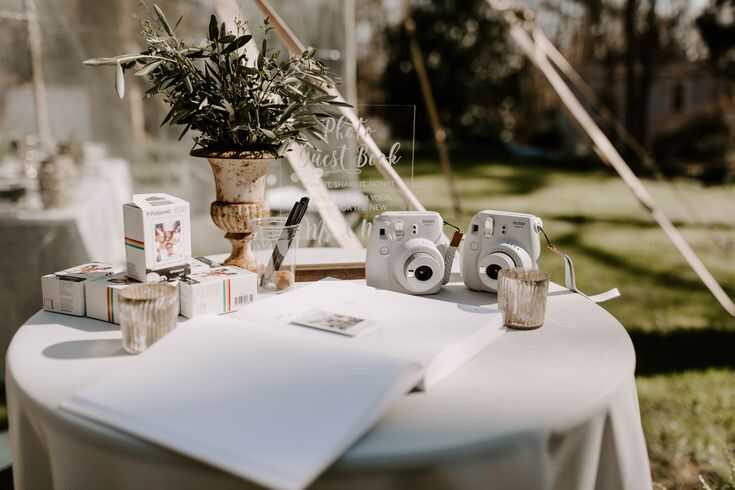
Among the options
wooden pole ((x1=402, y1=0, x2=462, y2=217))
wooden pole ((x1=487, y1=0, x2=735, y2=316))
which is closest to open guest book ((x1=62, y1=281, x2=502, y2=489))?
wooden pole ((x1=487, y1=0, x2=735, y2=316))

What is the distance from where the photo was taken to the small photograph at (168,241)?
0.96 metres

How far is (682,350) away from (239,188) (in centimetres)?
219

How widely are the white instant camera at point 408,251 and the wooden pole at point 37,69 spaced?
6.40 ft

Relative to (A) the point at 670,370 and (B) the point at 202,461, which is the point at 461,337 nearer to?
(B) the point at 202,461

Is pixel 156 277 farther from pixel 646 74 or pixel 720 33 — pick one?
pixel 646 74

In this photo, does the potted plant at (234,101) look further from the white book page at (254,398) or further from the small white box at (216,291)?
the white book page at (254,398)

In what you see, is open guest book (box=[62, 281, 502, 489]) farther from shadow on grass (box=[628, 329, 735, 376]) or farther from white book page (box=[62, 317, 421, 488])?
shadow on grass (box=[628, 329, 735, 376])

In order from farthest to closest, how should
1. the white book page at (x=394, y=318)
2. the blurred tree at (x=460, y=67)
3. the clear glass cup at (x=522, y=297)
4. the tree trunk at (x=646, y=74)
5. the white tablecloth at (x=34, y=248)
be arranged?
the blurred tree at (x=460, y=67) < the tree trunk at (x=646, y=74) < the white tablecloth at (x=34, y=248) < the clear glass cup at (x=522, y=297) < the white book page at (x=394, y=318)

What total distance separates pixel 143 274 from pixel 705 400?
6.37ft

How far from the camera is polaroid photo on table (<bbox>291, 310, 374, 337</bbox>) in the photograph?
834mm

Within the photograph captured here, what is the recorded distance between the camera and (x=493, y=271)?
1.07 m

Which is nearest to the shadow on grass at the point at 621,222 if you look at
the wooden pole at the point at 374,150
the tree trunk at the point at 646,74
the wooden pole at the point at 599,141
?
the wooden pole at the point at 599,141

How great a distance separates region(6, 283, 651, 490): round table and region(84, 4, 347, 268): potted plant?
0.28 meters

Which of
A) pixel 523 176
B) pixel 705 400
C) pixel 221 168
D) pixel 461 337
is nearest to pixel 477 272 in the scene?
pixel 461 337
